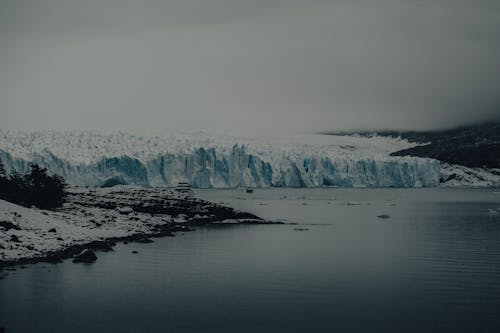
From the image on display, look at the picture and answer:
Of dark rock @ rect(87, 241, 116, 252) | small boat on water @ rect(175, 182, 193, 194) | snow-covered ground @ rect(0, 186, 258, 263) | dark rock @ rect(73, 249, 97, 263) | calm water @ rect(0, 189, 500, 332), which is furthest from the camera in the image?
small boat on water @ rect(175, 182, 193, 194)

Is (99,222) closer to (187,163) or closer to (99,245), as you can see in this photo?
(99,245)

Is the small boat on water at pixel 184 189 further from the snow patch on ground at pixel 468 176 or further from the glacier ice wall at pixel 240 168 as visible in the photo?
the snow patch on ground at pixel 468 176

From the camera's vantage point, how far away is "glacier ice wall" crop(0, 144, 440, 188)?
10556cm

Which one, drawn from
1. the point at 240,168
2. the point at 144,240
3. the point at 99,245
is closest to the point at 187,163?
the point at 240,168

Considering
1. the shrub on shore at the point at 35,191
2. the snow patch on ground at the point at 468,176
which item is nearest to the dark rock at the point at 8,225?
the shrub on shore at the point at 35,191

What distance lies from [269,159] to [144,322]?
4155 inches

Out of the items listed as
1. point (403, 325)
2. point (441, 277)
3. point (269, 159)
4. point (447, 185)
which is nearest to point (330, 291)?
point (403, 325)

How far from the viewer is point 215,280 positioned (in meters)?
21.0


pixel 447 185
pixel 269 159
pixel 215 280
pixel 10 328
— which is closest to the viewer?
pixel 10 328

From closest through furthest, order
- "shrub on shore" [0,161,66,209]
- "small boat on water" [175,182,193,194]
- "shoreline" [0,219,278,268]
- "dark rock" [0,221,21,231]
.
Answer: "shoreline" [0,219,278,268] → "dark rock" [0,221,21,231] → "shrub on shore" [0,161,66,209] → "small boat on water" [175,182,193,194]

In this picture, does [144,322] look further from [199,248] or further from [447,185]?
[447,185]

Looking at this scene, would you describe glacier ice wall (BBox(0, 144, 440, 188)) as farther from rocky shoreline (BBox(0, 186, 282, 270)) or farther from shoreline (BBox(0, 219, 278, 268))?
shoreline (BBox(0, 219, 278, 268))

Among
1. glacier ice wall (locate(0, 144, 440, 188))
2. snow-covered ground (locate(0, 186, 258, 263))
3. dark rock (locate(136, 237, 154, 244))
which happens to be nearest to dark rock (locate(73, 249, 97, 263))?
snow-covered ground (locate(0, 186, 258, 263))

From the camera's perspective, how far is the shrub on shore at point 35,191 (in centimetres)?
3864
